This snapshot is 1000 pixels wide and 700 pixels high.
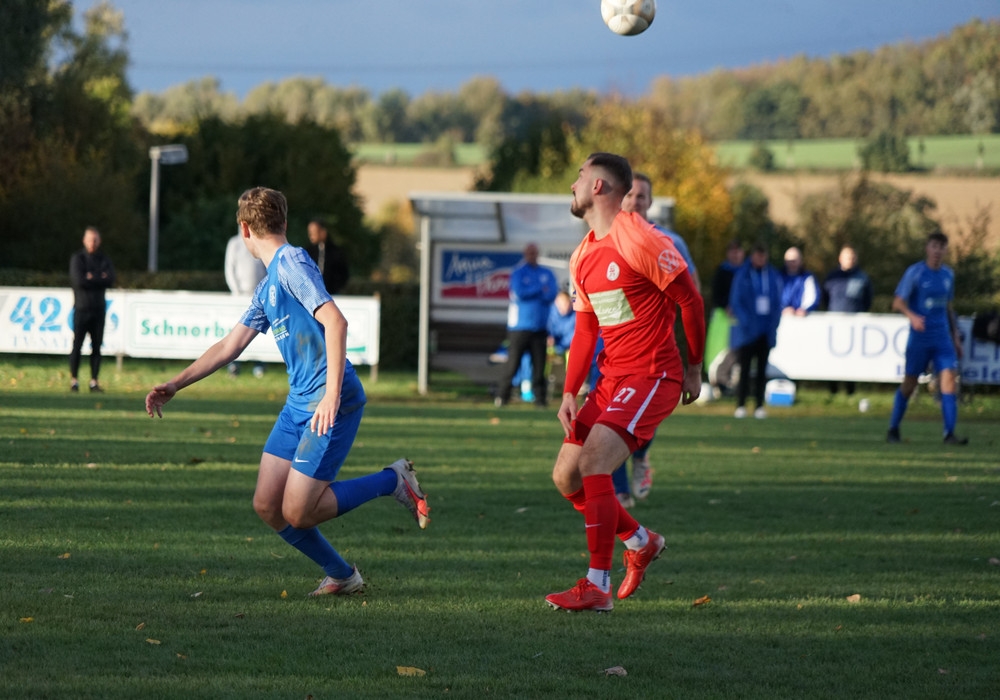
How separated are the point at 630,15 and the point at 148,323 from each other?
12.7m

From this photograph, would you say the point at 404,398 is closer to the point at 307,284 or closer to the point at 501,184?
the point at 307,284

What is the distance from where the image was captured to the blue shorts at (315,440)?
5.60m

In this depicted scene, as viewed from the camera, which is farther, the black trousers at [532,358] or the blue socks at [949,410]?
the black trousers at [532,358]

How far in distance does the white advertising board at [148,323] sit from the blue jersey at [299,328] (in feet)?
45.1

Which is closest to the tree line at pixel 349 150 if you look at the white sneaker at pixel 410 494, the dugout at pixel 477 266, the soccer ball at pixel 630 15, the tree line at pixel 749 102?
the tree line at pixel 749 102

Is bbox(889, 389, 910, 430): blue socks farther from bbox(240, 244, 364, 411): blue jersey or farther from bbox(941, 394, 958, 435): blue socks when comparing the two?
bbox(240, 244, 364, 411): blue jersey

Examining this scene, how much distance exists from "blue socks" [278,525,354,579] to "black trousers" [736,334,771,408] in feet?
38.7

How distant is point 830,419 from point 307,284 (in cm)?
1336

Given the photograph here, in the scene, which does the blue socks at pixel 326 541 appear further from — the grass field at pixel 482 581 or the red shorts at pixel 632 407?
the red shorts at pixel 632 407

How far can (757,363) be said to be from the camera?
1719 cm

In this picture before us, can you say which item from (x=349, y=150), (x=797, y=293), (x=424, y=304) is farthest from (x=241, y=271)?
(x=349, y=150)

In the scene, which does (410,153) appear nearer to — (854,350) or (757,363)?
(854,350)

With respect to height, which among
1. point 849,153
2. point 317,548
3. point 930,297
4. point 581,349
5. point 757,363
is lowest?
point 317,548

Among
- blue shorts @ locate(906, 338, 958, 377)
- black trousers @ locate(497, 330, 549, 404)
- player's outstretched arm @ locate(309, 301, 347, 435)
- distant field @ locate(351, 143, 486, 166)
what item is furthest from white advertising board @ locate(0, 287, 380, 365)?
distant field @ locate(351, 143, 486, 166)
